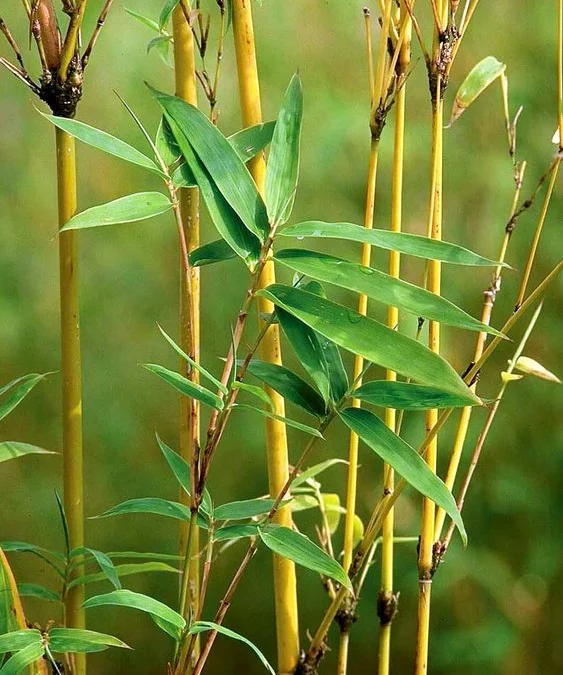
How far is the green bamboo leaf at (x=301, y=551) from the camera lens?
61 cm

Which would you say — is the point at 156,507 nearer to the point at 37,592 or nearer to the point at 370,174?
the point at 37,592

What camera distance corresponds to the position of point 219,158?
0.61 m

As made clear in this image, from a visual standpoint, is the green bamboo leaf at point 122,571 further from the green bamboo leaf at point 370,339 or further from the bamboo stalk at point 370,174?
→ the green bamboo leaf at point 370,339

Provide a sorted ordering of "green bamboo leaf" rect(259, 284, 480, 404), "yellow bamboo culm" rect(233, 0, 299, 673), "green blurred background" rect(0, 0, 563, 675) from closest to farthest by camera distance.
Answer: "green bamboo leaf" rect(259, 284, 480, 404)
"yellow bamboo culm" rect(233, 0, 299, 673)
"green blurred background" rect(0, 0, 563, 675)

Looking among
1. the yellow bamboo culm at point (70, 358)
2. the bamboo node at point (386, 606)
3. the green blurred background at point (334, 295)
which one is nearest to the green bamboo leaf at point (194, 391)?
the yellow bamboo culm at point (70, 358)

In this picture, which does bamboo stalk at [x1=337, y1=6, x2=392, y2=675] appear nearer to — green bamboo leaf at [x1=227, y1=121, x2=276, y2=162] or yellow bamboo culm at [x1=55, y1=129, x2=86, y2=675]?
green bamboo leaf at [x1=227, y1=121, x2=276, y2=162]

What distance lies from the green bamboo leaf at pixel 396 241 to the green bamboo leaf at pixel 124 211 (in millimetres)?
89

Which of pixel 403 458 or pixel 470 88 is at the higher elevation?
pixel 470 88

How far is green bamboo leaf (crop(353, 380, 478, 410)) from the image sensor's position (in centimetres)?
59

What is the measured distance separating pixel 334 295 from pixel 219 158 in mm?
738

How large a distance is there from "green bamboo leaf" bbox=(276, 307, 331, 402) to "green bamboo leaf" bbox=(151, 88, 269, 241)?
6cm

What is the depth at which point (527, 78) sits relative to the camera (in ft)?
4.45

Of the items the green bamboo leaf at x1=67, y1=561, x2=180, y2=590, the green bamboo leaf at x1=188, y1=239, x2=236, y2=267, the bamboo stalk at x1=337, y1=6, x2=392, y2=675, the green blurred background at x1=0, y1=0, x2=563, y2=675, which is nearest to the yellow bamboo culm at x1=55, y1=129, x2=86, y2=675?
the green bamboo leaf at x1=67, y1=561, x2=180, y2=590

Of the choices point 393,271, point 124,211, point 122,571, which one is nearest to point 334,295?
point 393,271
